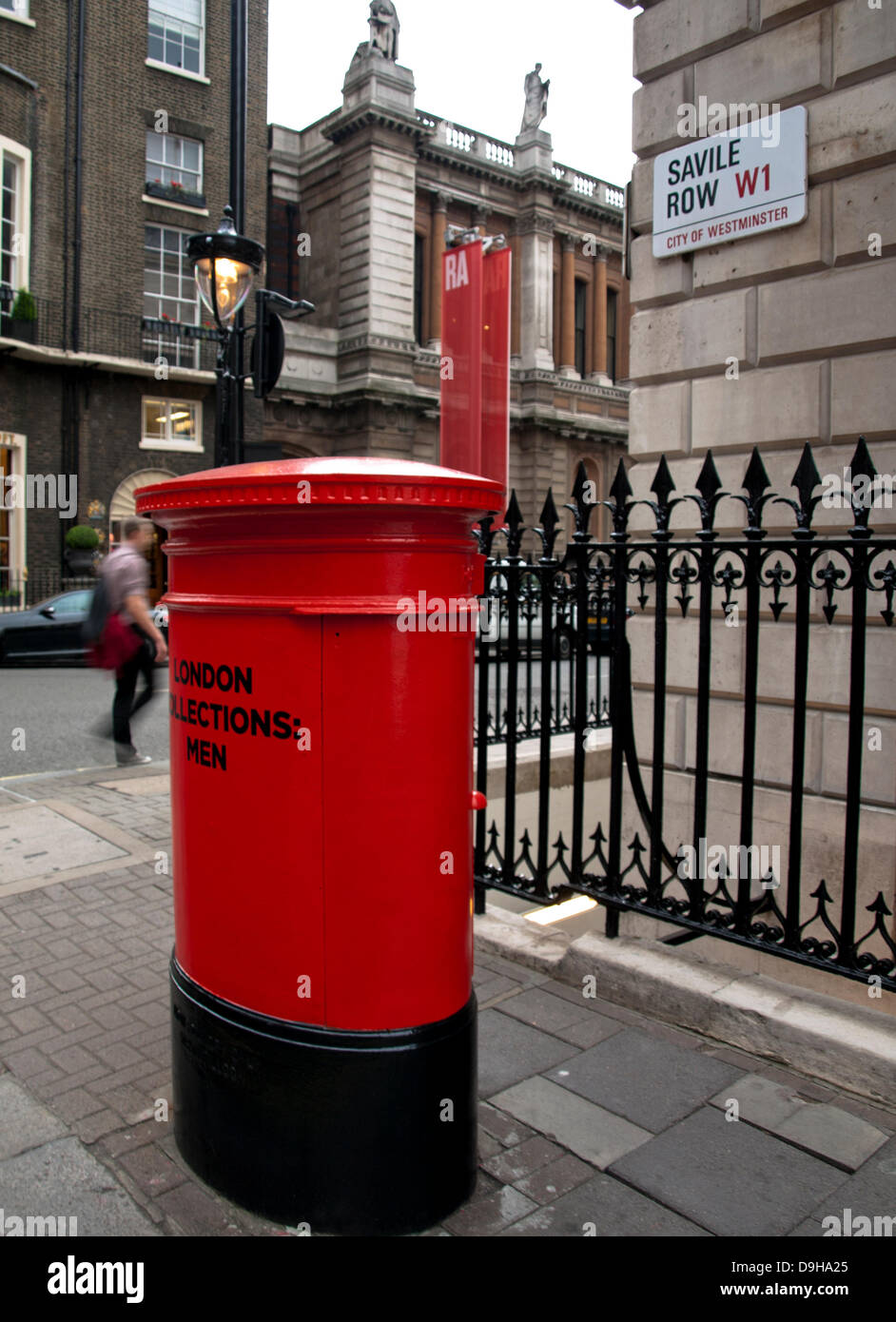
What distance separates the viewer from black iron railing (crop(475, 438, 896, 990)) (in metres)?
3.34

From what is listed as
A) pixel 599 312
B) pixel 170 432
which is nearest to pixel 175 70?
pixel 170 432

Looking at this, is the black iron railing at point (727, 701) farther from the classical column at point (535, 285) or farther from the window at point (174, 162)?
the classical column at point (535, 285)

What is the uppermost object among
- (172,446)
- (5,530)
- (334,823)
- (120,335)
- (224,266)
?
(120,335)

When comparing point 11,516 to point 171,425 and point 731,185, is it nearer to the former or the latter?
point 171,425

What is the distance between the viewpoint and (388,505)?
2230 mm

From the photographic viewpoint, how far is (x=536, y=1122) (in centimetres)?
291

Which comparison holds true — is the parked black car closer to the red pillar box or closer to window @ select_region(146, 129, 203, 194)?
window @ select_region(146, 129, 203, 194)

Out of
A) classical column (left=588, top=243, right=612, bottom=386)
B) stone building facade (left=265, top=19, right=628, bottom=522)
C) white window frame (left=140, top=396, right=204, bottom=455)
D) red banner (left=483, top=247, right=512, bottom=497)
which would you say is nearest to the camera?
red banner (left=483, top=247, right=512, bottom=497)

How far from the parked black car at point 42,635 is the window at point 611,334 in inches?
1186

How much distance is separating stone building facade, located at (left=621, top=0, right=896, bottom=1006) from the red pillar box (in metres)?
2.70

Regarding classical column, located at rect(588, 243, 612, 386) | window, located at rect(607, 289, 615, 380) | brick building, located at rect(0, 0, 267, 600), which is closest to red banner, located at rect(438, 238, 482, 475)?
brick building, located at rect(0, 0, 267, 600)

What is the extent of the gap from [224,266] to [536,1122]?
714 cm

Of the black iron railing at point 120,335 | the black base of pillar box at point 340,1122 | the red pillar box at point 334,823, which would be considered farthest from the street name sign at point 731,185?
the black iron railing at point 120,335

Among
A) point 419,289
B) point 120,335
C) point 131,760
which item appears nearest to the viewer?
point 131,760
